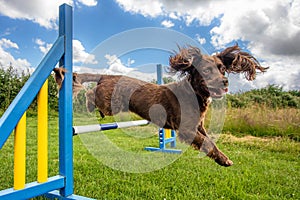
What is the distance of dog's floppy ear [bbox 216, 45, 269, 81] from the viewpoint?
1.22 meters

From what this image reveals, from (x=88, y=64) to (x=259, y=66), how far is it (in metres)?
1.17

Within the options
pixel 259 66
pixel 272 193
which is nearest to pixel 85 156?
pixel 272 193

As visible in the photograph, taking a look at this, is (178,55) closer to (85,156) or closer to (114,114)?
(114,114)

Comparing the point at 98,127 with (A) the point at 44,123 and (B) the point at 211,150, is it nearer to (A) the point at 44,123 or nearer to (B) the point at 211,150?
(A) the point at 44,123

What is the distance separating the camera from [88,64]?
191 cm

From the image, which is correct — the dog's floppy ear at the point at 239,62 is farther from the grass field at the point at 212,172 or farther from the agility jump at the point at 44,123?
the agility jump at the point at 44,123

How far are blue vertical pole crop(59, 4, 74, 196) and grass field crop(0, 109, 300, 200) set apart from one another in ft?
1.16

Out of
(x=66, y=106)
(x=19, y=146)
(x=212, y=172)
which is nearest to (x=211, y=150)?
(x=66, y=106)

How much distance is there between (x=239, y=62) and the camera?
A: 122 centimetres

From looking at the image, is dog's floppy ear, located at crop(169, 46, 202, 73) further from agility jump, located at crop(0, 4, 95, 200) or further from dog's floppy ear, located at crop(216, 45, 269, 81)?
agility jump, located at crop(0, 4, 95, 200)

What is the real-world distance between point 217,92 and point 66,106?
986 millimetres

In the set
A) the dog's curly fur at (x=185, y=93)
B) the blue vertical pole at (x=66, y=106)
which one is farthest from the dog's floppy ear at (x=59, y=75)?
the dog's curly fur at (x=185, y=93)

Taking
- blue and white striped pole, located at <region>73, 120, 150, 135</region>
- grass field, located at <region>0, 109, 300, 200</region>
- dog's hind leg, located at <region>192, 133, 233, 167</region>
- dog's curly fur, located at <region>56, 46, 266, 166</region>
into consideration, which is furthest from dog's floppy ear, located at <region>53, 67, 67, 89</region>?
dog's hind leg, located at <region>192, 133, 233, 167</region>

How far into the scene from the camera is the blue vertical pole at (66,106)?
1.70 meters
